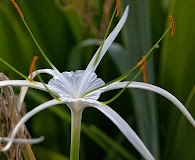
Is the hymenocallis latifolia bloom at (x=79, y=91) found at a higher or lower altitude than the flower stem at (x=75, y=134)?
higher

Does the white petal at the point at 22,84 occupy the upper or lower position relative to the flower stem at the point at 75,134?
upper

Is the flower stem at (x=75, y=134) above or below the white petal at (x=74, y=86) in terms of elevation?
below

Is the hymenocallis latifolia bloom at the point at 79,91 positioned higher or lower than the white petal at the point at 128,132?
higher

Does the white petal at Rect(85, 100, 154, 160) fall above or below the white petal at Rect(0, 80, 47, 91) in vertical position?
below

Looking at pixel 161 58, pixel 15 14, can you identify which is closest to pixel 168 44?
pixel 161 58

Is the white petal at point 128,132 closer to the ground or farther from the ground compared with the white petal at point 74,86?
closer to the ground

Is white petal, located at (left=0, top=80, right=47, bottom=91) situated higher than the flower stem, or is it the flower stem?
white petal, located at (left=0, top=80, right=47, bottom=91)

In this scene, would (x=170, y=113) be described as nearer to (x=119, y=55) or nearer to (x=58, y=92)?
(x=119, y=55)

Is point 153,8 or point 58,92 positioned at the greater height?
point 153,8

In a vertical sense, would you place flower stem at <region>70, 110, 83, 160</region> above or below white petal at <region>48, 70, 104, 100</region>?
below

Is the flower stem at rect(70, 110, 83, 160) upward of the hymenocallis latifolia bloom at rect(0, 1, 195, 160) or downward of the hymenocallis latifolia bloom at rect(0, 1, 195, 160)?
downward

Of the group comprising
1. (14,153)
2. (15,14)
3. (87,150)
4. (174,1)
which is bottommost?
(14,153)
